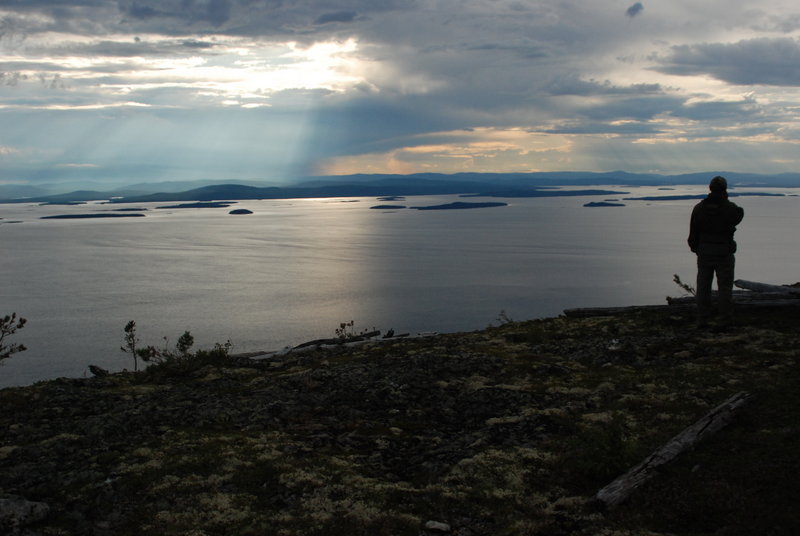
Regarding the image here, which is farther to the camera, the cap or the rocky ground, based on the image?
the cap

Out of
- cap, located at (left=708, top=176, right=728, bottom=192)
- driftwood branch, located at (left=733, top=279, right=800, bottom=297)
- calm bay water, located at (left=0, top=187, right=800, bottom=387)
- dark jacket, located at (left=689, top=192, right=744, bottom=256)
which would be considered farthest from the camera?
calm bay water, located at (left=0, top=187, right=800, bottom=387)

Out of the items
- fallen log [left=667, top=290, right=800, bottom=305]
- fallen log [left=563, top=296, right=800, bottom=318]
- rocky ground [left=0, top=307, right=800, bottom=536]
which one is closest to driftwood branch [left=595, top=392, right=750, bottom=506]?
rocky ground [left=0, top=307, right=800, bottom=536]

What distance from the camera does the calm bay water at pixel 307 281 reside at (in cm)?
6272

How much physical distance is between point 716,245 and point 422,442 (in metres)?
10.3

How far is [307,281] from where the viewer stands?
93.2 m

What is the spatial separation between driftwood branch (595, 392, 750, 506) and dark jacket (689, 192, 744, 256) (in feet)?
22.9

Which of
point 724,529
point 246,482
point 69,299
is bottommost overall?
point 69,299

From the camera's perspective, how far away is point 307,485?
28.9 feet

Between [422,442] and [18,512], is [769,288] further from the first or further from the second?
[18,512]

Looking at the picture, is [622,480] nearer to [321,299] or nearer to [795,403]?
[795,403]

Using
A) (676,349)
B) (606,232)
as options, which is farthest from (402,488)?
(606,232)

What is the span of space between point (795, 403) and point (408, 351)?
926cm

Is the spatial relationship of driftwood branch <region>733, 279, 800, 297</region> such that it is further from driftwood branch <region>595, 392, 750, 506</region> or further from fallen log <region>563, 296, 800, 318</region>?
driftwood branch <region>595, 392, 750, 506</region>

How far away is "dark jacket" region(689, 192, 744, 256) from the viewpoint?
51.1 ft
